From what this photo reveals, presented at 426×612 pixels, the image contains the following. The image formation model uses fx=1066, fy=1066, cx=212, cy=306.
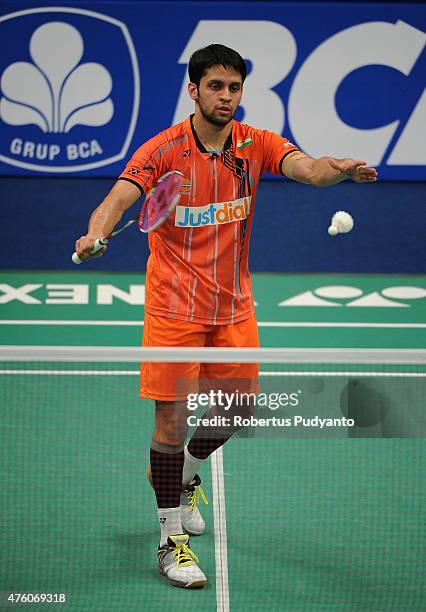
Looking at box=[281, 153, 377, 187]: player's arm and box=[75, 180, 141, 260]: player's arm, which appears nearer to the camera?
box=[75, 180, 141, 260]: player's arm

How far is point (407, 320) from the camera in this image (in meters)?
8.91

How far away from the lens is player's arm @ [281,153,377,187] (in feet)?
14.7

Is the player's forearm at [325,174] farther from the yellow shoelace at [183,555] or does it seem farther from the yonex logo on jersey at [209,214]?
the yellow shoelace at [183,555]

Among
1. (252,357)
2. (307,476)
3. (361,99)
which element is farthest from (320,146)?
(252,357)

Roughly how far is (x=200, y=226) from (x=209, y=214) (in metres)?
0.07

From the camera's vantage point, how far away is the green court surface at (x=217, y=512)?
4441mm

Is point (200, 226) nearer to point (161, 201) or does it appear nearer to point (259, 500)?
point (161, 201)

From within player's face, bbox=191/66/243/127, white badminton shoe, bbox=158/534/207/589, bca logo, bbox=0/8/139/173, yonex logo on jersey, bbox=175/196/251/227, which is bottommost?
white badminton shoe, bbox=158/534/207/589

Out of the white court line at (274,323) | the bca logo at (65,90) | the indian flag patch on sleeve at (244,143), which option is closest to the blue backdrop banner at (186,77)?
the bca logo at (65,90)

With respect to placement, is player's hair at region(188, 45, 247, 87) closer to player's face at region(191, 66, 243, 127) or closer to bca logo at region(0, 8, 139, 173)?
player's face at region(191, 66, 243, 127)

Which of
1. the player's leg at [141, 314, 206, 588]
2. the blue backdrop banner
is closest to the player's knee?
the player's leg at [141, 314, 206, 588]

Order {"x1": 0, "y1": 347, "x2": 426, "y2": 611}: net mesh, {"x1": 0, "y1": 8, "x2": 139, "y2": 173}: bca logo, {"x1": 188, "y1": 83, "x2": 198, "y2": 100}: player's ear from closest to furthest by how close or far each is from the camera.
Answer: {"x1": 0, "y1": 347, "x2": 426, "y2": 611}: net mesh → {"x1": 188, "y1": 83, "x2": 198, "y2": 100}: player's ear → {"x1": 0, "y1": 8, "x2": 139, "y2": 173}: bca logo

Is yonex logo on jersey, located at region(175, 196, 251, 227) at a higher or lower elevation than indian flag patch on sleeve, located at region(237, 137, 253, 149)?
lower

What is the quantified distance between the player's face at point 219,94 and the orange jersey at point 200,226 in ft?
0.57
